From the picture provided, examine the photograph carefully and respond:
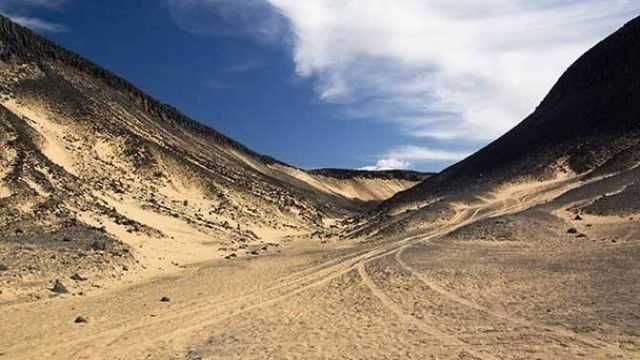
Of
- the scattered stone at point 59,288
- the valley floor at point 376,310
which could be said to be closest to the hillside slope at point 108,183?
the scattered stone at point 59,288

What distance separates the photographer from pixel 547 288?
19672 mm

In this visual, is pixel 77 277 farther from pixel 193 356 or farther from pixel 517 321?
pixel 517 321

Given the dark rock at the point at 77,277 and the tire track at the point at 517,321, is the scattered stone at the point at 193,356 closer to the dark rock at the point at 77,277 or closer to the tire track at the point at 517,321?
the tire track at the point at 517,321

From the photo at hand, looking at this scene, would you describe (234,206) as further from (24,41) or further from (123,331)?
(123,331)

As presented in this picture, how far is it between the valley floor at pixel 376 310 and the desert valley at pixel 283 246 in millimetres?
83

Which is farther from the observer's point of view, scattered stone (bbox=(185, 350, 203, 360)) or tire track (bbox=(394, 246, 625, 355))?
scattered stone (bbox=(185, 350, 203, 360))

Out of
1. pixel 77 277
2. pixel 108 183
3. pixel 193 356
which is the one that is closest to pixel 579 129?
pixel 108 183

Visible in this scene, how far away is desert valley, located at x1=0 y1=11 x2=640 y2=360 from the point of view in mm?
15174

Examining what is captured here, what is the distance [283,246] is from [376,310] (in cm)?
2531

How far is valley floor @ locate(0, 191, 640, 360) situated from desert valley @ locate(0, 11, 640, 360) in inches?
3.3

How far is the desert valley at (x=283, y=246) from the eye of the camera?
597 inches

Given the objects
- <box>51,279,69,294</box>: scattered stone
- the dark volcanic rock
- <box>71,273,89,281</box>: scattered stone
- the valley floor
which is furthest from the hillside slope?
the dark volcanic rock

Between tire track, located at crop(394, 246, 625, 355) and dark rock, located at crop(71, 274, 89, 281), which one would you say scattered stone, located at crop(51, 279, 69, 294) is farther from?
tire track, located at crop(394, 246, 625, 355)

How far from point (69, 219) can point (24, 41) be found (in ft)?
126
